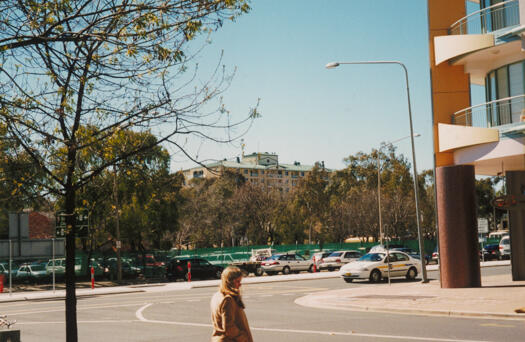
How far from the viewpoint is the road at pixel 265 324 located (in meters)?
13.0

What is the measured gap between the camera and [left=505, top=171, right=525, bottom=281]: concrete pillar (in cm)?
2620

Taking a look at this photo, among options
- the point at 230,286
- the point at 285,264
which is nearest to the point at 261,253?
the point at 285,264

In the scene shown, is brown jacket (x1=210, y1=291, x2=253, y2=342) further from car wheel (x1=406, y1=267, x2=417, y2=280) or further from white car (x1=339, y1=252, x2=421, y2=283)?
car wheel (x1=406, y1=267, x2=417, y2=280)

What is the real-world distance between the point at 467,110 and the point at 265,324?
43.1ft

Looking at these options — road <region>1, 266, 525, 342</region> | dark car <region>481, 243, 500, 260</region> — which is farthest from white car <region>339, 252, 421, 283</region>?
dark car <region>481, 243, 500, 260</region>

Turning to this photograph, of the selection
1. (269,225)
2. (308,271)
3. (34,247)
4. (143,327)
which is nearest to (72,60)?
(143,327)

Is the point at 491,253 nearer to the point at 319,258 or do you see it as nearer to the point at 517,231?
the point at 319,258

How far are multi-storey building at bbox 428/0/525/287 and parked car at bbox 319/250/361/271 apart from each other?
68.1ft

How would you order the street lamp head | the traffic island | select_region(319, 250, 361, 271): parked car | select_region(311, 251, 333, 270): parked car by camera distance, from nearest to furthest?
the traffic island < the street lamp head < select_region(319, 250, 361, 271): parked car < select_region(311, 251, 333, 270): parked car

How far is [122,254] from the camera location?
41188 millimetres

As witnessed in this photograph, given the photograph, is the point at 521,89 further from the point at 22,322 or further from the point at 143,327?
the point at 22,322

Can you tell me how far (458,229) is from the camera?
23.6 meters

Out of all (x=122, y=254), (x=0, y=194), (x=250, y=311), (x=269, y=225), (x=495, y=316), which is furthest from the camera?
(x=269, y=225)

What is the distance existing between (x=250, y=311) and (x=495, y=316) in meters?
7.40
